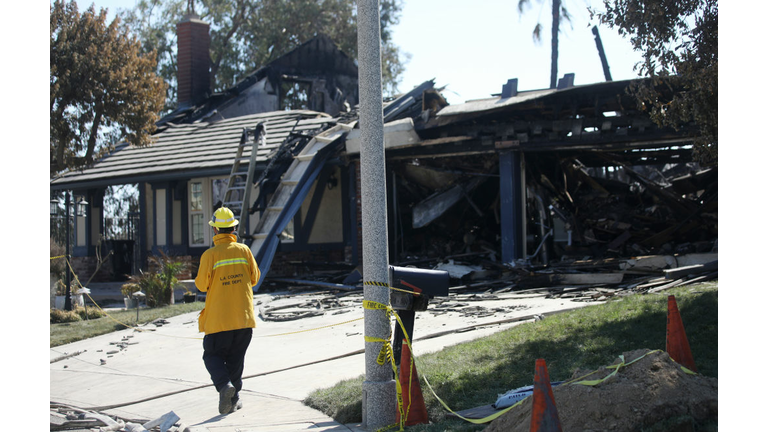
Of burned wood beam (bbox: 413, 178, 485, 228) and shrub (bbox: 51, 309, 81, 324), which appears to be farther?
burned wood beam (bbox: 413, 178, 485, 228)

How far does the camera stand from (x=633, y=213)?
56.6ft

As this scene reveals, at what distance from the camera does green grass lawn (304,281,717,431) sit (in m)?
5.95

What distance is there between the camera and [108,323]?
38.9 feet

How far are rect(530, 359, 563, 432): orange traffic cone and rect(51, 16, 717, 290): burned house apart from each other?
10661 mm

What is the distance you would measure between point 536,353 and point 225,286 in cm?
320

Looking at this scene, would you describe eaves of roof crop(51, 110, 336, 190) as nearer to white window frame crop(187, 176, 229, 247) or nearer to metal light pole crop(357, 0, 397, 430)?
white window frame crop(187, 176, 229, 247)

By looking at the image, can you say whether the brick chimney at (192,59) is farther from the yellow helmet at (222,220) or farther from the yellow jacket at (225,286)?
the yellow jacket at (225,286)

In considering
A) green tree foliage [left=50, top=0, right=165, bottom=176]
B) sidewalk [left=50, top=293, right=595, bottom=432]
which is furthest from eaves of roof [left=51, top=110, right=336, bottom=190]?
sidewalk [left=50, top=293, right=595, bottom=432]

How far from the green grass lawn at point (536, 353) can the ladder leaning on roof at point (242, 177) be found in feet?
27.9

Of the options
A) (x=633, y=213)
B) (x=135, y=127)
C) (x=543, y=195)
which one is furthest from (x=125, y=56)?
(x=633, y=213)

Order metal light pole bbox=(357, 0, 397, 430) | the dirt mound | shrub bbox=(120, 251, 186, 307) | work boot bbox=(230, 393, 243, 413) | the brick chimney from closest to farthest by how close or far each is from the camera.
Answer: the dirt mound
metal light pole bbox=(357, 0, 397, 430)
work boot bbox=(230, 393, 243, 413)
shrub bbox=(120, 251, 186, 307)
the brick chimney

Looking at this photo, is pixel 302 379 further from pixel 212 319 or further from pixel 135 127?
pixel 135 127

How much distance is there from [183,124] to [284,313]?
1370cm

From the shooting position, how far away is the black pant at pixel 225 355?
6.41 meters
